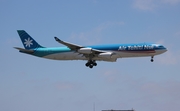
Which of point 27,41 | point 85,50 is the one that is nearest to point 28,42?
point 27,41

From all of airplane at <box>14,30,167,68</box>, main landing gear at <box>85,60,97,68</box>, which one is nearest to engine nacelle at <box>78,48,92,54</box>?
airplane at <box>14,30,167,68</box>

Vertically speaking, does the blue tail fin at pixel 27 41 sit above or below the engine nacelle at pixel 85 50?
above

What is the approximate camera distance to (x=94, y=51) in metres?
83.4

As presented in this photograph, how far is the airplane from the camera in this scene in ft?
267

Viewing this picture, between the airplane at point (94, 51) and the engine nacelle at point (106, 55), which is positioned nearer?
the airplane at point (94, 51)

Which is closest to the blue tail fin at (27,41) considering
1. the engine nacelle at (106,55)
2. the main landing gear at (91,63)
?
the main landing gear at (91,63)

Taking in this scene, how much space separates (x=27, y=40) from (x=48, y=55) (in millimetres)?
8625

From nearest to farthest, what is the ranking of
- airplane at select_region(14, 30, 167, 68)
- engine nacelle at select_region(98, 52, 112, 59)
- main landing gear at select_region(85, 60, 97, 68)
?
airplane at select_region(14, 30, 167, 68)
engine nacelle at select_region(98, 52, 112, 59)
main landing gear at select_region(85, 60, 97, 68)

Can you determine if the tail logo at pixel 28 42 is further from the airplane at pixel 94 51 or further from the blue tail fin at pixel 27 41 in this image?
the airplane at pixel 94 51

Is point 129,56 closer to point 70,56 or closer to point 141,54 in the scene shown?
point 141,54

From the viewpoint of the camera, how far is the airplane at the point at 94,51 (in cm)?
8138

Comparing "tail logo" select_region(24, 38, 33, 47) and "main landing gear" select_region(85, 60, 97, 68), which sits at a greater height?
"tail logo" select_region(24, 38, 33, 47)

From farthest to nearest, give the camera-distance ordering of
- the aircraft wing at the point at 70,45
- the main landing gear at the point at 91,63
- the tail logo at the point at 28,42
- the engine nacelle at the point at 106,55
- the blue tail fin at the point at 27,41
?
1. the tail logo at the point at 28,42
2. the blue tail fin at the point at 27,41
3. the main landing gear at the point at 91,63
4. the aircraft wing at the point at 70,45
5. the engine nacelle at the point at 106,55

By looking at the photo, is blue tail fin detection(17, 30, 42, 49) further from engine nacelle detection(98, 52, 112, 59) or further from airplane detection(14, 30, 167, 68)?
engine nacelle detection(98, 52, 112, 59)
